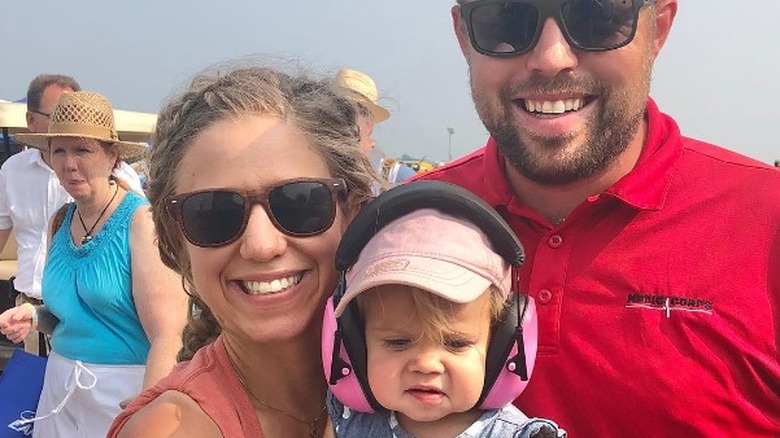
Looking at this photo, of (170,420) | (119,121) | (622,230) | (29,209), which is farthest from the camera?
(119,121)

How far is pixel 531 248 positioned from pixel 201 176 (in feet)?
3.13

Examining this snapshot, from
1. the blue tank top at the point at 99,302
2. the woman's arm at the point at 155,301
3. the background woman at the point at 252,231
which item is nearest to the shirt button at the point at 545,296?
the background woman at the point at 252,231

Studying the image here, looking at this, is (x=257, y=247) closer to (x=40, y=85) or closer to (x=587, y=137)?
(x=587, y=137)

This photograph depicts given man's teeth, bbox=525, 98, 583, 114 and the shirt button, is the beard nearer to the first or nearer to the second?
man's teeth, bbox=525, 98, 583, 114

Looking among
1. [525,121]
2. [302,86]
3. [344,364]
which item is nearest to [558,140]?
[525,121]

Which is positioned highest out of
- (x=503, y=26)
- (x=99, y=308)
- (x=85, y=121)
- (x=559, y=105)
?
(x=503, y=26)

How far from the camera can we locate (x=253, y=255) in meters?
1.88

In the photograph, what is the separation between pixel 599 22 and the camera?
2189 millimetres

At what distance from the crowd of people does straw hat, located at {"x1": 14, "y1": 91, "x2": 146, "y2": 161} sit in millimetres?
2383

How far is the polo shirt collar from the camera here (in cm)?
213

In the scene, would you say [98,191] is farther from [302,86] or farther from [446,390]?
[446,390]

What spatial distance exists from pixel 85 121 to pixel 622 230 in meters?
3.34

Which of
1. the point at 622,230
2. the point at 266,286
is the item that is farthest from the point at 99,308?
the point at 622,230

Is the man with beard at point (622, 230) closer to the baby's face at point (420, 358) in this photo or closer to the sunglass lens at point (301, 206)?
the baby's face at point (420, 358)
